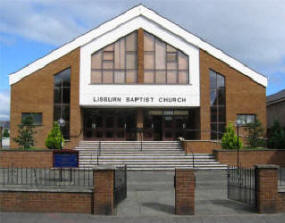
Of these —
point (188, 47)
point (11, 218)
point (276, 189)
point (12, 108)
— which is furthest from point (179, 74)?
point (11, 218)

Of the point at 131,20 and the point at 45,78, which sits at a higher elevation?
the point at 131,20

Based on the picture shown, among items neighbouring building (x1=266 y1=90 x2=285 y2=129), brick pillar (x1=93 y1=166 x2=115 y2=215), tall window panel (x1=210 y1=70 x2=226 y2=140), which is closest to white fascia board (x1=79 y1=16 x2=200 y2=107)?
tall window panel (x1=210 y1=70 x2=226 y2=140)

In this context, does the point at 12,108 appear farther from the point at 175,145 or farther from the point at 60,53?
the point at 175,145

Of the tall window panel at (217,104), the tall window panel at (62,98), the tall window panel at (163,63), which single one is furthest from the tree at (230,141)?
the tall window panel at (62,98)

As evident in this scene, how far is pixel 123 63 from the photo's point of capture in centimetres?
2652

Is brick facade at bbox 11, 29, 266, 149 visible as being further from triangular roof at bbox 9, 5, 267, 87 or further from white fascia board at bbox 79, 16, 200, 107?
white fascia board at bbox 79, 16, 200, 107

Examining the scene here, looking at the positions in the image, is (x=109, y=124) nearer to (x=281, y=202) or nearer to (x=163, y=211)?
(x=163, y=211)

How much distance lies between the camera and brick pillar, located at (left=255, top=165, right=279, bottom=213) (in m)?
9.13

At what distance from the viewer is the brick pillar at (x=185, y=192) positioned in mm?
9000

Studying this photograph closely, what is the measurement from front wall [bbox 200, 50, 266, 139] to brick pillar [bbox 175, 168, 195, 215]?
56.9ft

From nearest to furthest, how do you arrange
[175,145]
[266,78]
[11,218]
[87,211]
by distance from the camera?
[11,218] < [87,211] < [175,145] < [266,78]

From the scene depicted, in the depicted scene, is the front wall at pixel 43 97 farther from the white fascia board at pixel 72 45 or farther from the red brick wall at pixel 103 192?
the red brick wall at pixel 103 192

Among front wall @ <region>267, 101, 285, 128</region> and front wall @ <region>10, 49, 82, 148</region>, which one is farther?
front wall @ <region>267, 101, 285, 128</region>

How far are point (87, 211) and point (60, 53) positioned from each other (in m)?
18.8
